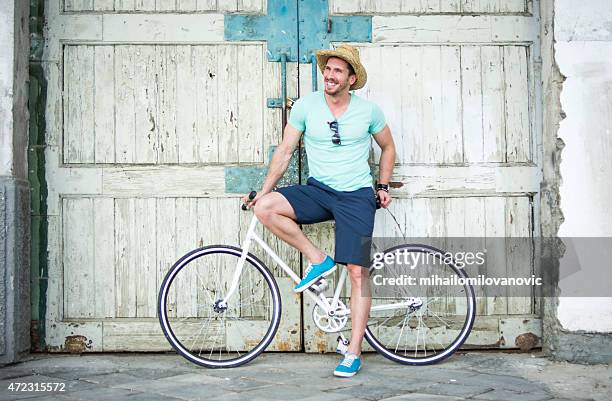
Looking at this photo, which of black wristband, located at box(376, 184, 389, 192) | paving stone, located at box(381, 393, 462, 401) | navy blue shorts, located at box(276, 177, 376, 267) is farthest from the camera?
black wristband, located at box(376, 184, 389, 192)

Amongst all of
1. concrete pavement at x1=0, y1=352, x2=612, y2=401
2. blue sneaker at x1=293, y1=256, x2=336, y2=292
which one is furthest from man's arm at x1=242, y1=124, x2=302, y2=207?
concrete pavement at x1=0, y1=352, x2=612, y2=401

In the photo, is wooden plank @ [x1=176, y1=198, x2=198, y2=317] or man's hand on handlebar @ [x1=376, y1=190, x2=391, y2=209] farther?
wooden plank @ [x1=176, y1=198, x2=198, y2=317]

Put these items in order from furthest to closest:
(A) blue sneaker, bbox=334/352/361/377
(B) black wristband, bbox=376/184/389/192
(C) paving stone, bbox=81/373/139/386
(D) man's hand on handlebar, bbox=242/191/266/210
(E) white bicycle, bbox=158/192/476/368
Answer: (E) white bicycle, bbox=158/192/476/368 → (B) black wristband, bbox=376/184/389/192 → (D) man's hand on handlebar, bbox=242/191/266/210 → (A) blue sneaker, bbox=334/352/361/377 → (C) paving stone, bbox=81/373/139/386

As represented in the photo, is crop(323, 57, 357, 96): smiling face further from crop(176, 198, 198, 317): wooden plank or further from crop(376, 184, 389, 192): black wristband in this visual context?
crop(176, 198, 198, 317): wooden plank

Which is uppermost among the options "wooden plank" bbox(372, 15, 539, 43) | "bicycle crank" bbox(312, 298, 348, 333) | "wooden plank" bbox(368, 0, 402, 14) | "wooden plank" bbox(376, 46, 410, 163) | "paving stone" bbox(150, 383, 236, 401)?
"wooden plank" bbox(368, 0, 402, 14)

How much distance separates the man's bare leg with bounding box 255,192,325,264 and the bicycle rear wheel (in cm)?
59

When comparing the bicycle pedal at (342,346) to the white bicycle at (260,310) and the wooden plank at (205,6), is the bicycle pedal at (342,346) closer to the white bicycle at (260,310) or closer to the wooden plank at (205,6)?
the white bicycle at (260,310)

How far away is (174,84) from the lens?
216 inches

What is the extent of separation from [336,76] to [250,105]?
2.71ft

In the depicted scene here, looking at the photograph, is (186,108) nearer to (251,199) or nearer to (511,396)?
(251,199)

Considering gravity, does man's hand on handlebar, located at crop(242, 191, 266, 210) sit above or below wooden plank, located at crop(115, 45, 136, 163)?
below

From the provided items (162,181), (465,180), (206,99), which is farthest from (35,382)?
(465,180)

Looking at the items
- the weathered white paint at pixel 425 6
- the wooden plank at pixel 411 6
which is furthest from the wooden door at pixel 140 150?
the wooden plank at pixel 411 6

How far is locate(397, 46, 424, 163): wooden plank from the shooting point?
18.0 feet
